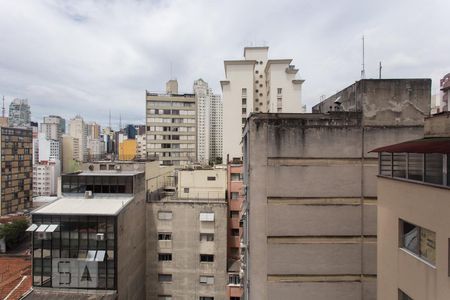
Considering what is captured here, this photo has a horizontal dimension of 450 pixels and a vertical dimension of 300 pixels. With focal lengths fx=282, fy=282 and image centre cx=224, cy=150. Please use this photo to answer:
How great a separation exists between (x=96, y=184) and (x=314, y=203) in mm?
21878

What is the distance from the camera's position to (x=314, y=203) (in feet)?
38.5

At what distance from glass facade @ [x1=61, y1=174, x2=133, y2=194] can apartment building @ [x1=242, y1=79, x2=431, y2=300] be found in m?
18.3

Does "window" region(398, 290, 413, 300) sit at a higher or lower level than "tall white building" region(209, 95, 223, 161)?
lower

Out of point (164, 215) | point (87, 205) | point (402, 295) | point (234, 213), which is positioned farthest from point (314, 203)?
point (164, 215)

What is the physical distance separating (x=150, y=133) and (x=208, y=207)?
136 feet

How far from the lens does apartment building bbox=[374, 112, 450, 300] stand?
261 inches

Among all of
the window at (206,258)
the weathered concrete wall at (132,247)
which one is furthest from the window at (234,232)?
the weathered concrete wall at (132,247)

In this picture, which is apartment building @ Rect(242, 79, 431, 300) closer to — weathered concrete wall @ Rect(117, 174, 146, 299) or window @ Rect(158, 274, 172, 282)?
weathered concrete wall @ Rect(117, 174, 146, 299)

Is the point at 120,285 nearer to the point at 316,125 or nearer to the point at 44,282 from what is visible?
the point at 44,282

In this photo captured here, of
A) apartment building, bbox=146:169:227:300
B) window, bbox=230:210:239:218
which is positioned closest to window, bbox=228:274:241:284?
apartment building, bbox=146:169:227:300

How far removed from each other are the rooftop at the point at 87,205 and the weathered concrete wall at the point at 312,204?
15.8 metres

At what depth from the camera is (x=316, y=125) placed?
462 inches

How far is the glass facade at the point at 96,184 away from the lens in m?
26.7

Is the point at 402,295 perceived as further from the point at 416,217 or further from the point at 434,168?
the point at 434,168
